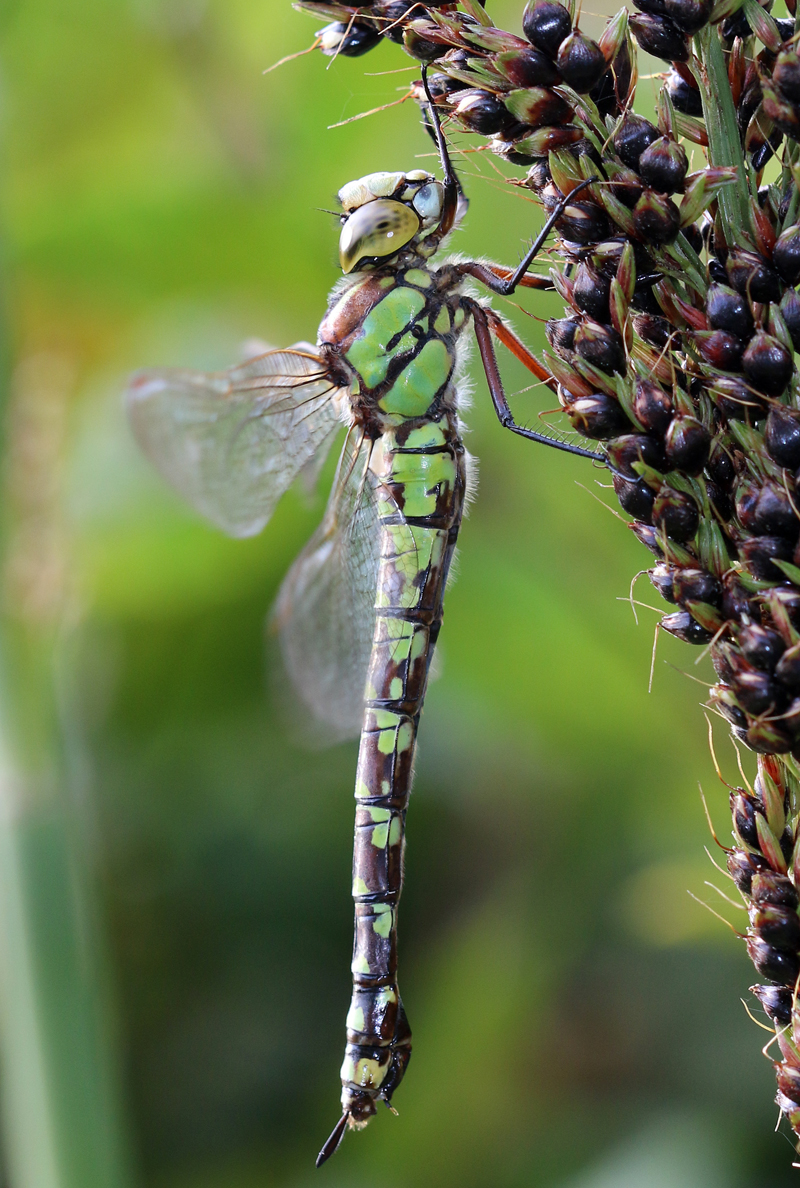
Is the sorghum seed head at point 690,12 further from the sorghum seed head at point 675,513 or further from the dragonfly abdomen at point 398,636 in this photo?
the dragonfly abdomen at point 398,636

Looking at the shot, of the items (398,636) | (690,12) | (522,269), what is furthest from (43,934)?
(690,12)

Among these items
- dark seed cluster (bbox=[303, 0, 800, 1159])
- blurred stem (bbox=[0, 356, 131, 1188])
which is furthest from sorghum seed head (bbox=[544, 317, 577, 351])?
blurred stem (bbox=[0, 356, 131, 1188])

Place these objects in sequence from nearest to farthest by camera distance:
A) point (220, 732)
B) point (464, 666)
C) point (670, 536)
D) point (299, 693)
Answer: point (670, 536) < point (299, 693) < point (464, 666) < point (220, 732)

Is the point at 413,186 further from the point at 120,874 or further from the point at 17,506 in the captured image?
the point at 120,874

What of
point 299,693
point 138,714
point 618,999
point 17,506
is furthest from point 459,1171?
point 17,506

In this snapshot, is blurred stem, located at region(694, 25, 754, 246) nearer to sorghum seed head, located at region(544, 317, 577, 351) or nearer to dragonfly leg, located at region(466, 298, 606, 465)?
sorghum seed head, located at region(544, 317, 577, 351)

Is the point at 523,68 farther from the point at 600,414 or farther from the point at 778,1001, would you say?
the point at 778,1001
